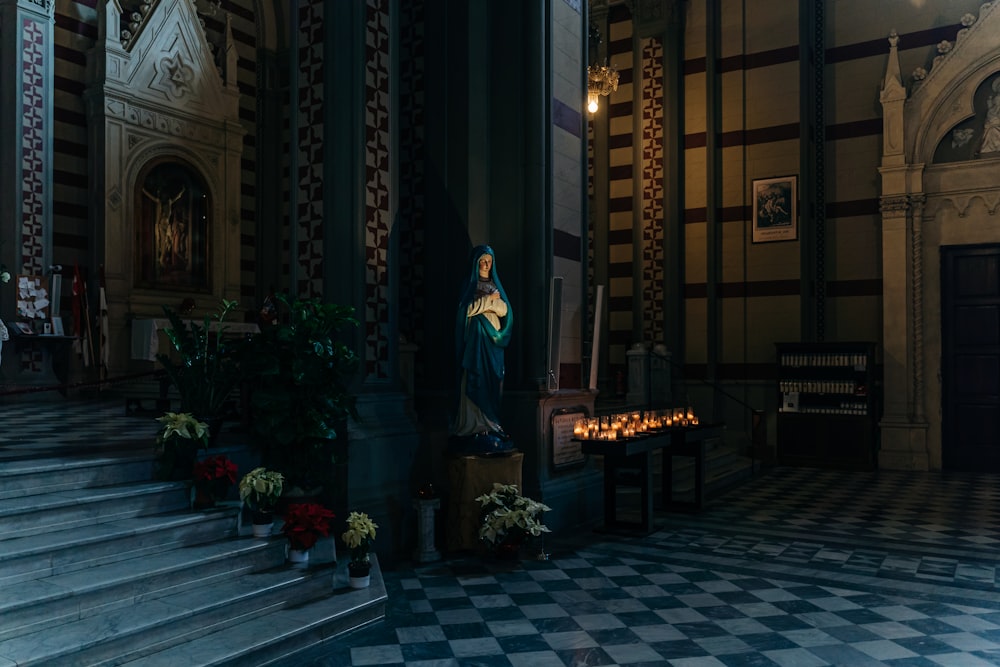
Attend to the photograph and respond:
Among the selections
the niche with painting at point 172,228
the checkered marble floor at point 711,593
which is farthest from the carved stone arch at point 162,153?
the checkered marble floor at point 711,593

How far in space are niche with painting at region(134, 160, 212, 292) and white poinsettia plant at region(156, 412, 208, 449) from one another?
347 inches

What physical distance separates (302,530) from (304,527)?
2 centimetres

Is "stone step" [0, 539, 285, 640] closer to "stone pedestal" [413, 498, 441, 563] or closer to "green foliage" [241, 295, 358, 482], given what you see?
"green foliage" [241, 295, 358, 482]

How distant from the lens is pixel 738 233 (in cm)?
1324

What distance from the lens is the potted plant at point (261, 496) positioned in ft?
17.0

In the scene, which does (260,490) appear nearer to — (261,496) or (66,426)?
(261,496)

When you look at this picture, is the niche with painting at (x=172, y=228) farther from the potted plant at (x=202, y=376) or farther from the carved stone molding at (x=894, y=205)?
the carved stone molding at (x=894, y=205)

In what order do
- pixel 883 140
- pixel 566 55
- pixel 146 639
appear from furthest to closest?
1. pixel 883 140
2. pixel 566 55
3. pixel 146 639

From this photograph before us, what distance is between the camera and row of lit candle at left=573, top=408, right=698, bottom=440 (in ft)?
24.0

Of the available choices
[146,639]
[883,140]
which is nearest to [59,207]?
[146,639]

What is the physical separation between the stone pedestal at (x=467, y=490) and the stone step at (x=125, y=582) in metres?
1.80

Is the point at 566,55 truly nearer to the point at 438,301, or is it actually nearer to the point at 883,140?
the point at 438,301

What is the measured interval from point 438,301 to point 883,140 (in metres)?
8.39

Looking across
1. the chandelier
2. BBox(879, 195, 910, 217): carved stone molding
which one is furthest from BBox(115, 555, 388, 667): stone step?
BBox(879, 195, 910, 217): carved stone molding
